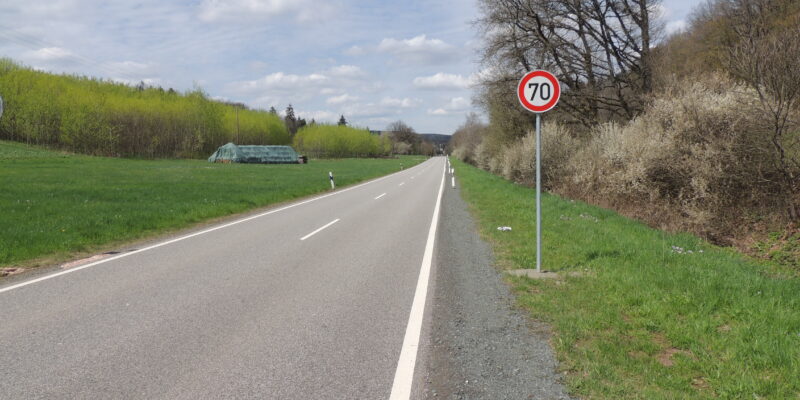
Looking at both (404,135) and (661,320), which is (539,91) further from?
(404,135)

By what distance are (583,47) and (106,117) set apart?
57393mm

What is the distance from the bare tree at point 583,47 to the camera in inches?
821

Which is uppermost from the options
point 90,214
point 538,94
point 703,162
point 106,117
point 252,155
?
point 106,117

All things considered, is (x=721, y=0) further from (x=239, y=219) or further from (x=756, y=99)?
(x=239, y=219)

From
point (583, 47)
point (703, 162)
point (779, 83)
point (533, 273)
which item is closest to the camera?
point (533, 273)

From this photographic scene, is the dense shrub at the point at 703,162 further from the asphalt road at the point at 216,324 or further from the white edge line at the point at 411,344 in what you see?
the white edge line at the point at 411,344

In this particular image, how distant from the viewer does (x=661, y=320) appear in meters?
4.84

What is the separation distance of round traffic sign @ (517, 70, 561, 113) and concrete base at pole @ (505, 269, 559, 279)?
94.3 inches

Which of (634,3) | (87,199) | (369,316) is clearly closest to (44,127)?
(87,199)

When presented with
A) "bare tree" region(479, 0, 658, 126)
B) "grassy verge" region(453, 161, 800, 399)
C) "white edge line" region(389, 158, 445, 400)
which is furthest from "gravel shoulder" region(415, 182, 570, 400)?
"bare tree" region(479, 0, 658, 126)

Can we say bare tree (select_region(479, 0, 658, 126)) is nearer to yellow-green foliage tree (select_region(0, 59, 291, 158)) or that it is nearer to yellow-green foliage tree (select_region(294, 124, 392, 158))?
yellow-green foliage tree (select_region(0, 59, 291, 158))

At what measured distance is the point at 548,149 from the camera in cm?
2361

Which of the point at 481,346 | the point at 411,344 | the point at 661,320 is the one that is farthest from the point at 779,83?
the point at 411,344

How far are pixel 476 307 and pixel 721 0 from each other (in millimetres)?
34996
